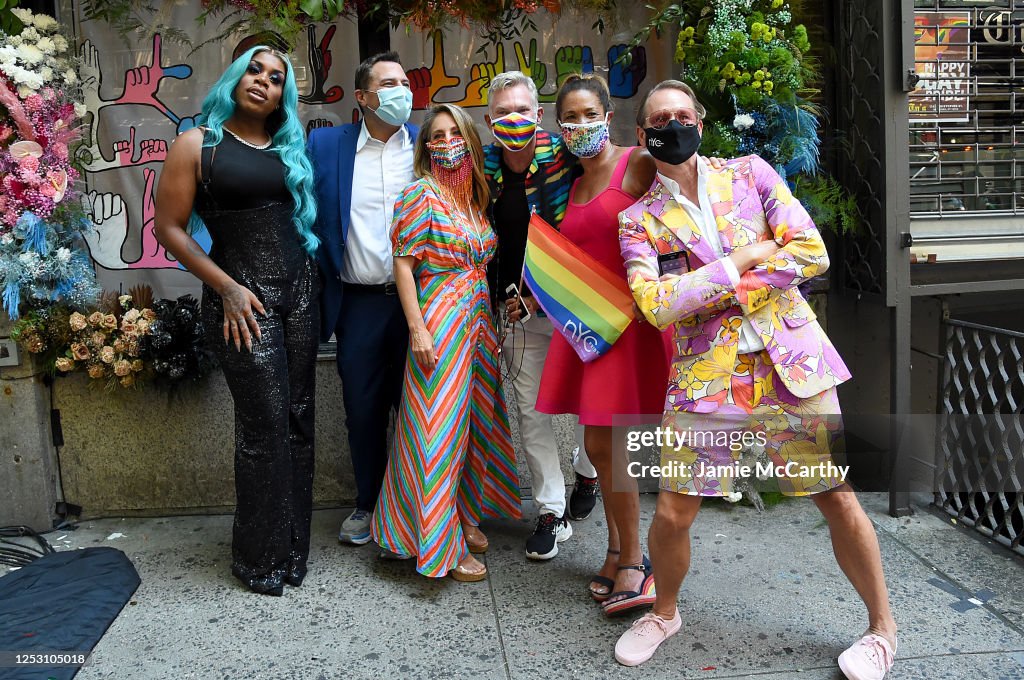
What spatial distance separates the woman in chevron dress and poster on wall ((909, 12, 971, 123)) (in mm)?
2927

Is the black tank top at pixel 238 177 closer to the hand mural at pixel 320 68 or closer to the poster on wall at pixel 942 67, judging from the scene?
the hand mural at pixel 320 68

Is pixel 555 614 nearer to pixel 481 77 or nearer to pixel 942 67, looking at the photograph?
pixel 481 77

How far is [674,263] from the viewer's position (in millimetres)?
2764

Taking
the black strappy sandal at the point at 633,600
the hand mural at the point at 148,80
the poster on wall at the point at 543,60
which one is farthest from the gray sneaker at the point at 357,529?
the hand mural at the point at 148,80

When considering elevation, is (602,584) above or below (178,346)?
below

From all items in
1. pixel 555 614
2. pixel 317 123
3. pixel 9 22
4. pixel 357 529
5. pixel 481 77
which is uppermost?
pixel 9 22

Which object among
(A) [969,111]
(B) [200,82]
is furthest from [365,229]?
(A) [969,111]

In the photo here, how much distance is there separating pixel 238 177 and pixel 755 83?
2.45 m

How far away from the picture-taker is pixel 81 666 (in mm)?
2971

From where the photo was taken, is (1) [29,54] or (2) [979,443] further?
(2) [979,443]

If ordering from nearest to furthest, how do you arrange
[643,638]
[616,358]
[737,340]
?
[737,340] < [643,638] < [616,358]

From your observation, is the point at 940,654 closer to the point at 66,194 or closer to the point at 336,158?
the point at 336,158

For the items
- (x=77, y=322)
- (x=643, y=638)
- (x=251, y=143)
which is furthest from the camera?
(x=77, y=322)

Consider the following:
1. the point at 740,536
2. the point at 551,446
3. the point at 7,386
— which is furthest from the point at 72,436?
the point at 740,536
